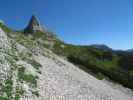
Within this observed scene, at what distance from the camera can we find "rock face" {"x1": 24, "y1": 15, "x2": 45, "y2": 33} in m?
129

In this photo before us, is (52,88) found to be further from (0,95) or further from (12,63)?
(0,95)

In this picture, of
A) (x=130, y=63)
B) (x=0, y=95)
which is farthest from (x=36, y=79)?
(x=130, y=63)

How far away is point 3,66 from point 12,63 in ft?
9.06

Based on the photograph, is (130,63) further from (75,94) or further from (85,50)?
(75,94)

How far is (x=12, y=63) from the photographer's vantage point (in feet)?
114

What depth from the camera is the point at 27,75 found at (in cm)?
3325

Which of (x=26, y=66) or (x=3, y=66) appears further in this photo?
(x=26, y=66)

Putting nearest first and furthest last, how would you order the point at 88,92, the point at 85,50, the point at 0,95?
the point at 0,95 < the point at 88,92 < the point at 85,50

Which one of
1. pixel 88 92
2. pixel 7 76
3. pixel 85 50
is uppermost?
pixel 85 50

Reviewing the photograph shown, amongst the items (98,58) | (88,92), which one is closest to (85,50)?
(98,58)

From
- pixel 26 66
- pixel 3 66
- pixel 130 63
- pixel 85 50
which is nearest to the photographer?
pixel 3 66

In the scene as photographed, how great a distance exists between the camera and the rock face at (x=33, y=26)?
12936 centimetres

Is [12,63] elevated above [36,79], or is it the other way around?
[12,63]

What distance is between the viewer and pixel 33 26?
130875 mm
